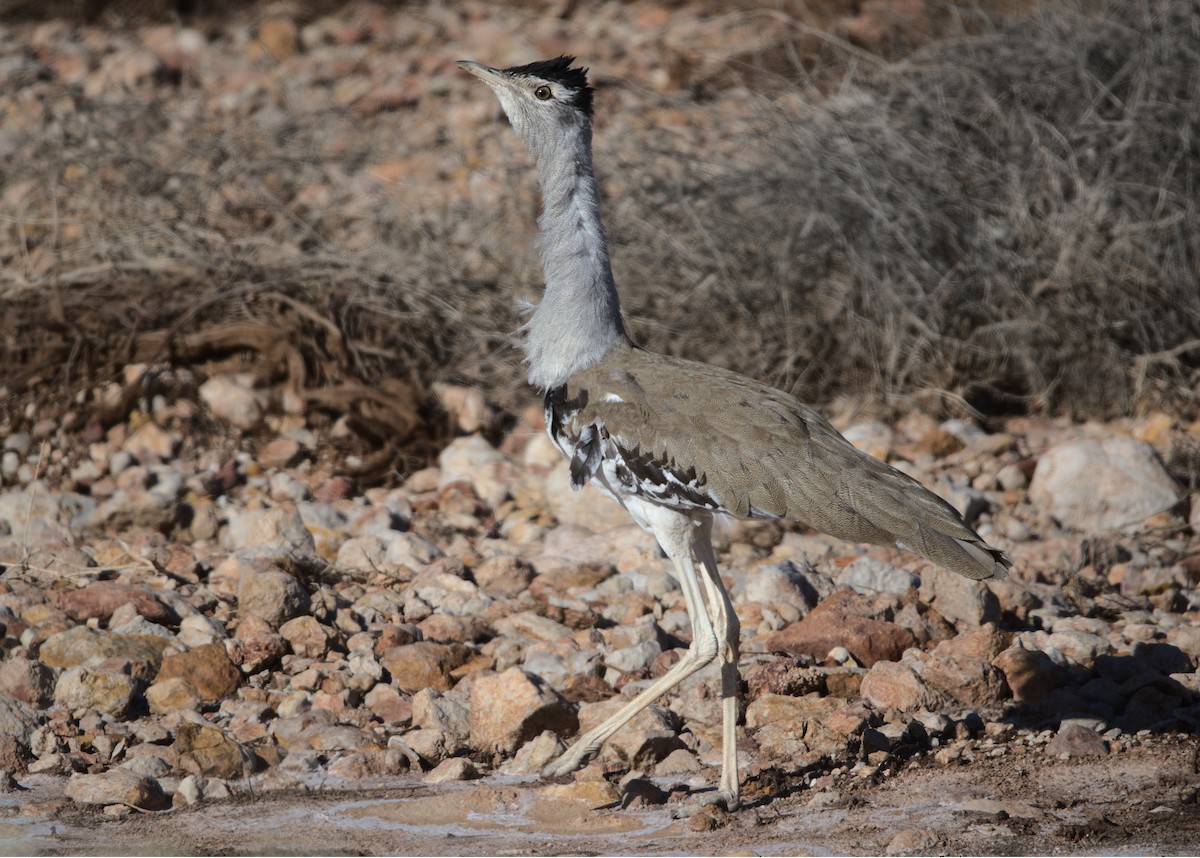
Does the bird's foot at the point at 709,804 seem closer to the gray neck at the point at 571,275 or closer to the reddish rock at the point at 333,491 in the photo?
the gray neck at the point at 571,275

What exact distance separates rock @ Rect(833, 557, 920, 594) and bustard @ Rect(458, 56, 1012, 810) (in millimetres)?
767

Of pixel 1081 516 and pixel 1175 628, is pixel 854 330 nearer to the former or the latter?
pixel 1081 516

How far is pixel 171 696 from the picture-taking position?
337 cm

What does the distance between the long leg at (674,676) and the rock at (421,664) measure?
0.49 m

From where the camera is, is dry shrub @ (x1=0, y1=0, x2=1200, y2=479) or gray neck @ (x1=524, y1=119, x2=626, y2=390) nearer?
gray neck @ (x1=524, y1=119, x2=626, y2=390)

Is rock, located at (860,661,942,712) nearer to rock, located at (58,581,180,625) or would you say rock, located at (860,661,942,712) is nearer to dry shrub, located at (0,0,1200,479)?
rock, located at (58,581,180,625)

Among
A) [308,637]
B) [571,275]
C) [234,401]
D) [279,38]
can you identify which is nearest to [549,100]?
[571,275]

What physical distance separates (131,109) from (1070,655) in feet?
16.1

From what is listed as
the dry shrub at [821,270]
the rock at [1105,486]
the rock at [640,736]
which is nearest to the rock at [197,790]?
the rock at [640,736]

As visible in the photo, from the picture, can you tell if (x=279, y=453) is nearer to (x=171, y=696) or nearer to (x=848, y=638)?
(x=171, y=696)

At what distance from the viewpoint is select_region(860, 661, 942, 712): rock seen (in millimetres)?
3334

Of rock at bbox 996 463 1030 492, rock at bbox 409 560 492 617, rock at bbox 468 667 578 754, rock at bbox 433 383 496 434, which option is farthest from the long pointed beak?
rock at bbox 996 463 1030 492

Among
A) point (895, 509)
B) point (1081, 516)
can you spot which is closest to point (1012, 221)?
point (1081, 516)

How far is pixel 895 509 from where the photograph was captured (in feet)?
9.90
